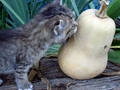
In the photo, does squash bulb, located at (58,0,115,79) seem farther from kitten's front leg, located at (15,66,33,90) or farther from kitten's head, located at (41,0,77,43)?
kitten's front leg, located at (15,66,33,90)

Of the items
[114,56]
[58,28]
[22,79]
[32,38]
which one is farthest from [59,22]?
[114,56]

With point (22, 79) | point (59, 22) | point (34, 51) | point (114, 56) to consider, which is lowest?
point (114, 56)

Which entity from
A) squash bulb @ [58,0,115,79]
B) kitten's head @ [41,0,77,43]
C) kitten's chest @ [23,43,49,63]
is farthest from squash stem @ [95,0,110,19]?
kitten's chest @ [23,43,49,63]

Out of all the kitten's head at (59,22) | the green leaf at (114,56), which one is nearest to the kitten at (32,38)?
the kitten's head at (59,22)

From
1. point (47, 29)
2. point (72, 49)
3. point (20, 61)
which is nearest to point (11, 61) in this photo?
point (20, 61)

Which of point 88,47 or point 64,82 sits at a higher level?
point 88,47

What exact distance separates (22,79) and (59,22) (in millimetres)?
508

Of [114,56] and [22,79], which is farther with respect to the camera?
[114,56]

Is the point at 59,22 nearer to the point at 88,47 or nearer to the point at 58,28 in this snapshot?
the point at 58,28

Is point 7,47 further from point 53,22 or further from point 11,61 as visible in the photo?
point 53,22

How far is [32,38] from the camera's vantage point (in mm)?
1749

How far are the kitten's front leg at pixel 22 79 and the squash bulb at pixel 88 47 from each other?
0.29 m

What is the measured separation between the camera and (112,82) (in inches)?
79.9

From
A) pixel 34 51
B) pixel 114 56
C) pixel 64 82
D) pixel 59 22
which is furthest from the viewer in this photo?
pixel 114 56
